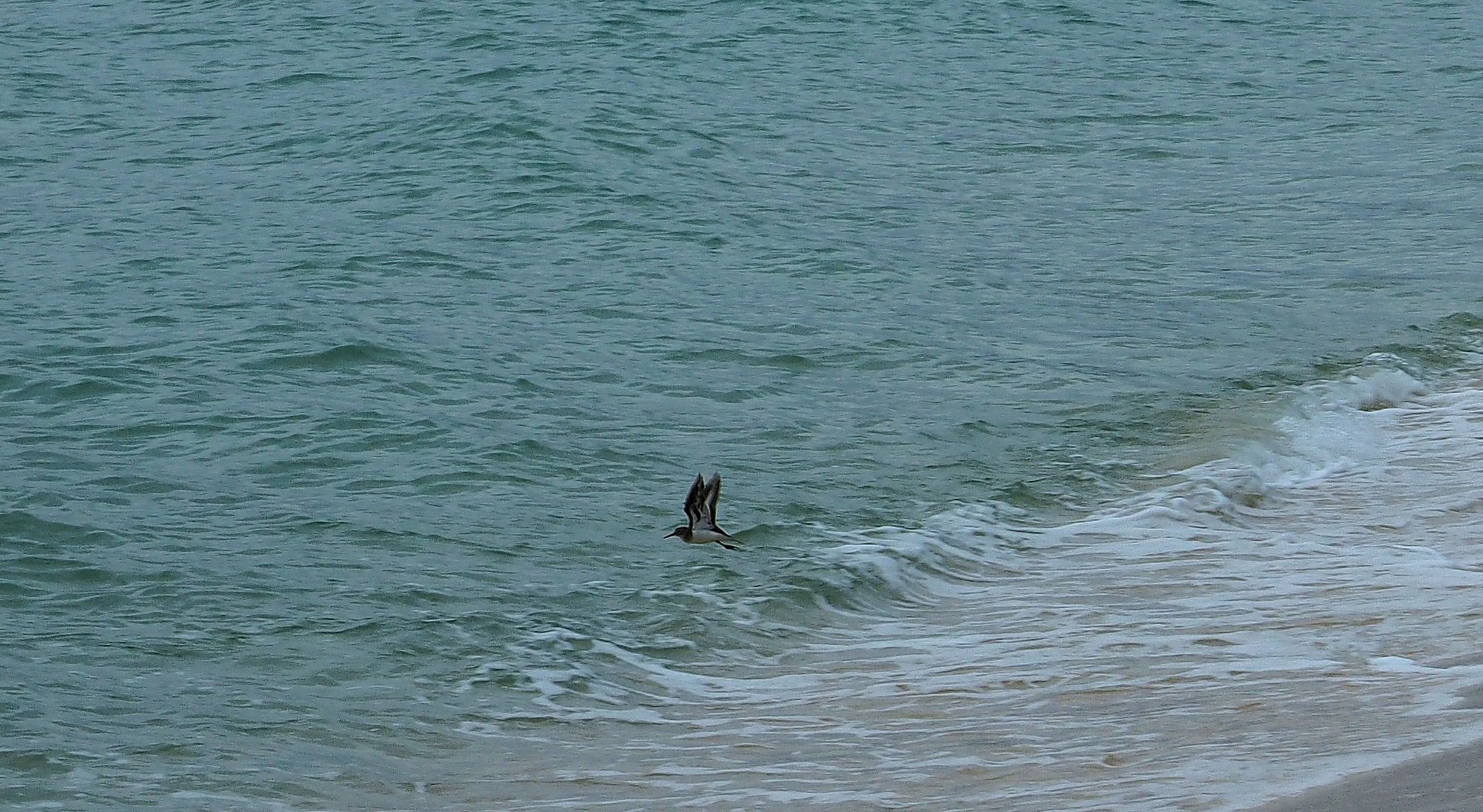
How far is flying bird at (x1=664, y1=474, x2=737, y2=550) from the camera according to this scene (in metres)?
6.73

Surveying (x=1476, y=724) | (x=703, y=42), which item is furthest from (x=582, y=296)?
(x=703, y=42)

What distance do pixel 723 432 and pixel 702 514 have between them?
8.60ft

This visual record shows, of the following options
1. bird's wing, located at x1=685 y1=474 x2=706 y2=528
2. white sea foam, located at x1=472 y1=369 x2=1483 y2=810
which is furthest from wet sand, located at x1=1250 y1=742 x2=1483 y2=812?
bird's wing, located at x1=685 y1=474 x2=706 y2=528

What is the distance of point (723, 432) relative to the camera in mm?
9547

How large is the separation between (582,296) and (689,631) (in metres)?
4.88

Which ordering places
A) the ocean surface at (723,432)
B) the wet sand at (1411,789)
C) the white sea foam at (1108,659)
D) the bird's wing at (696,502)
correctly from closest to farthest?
the wet sand at (1411,789) < the white sea foam at (1108,659) < the ocean surface at (723,432) < the bird's wing at (696,502)

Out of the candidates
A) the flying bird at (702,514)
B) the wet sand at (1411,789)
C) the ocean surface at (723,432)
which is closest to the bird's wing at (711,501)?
the flying bird at (702,514)

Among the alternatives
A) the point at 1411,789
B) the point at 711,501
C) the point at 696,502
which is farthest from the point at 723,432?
the point at 1411,789

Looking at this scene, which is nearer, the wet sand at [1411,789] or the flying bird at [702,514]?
the wet sand at [1411,789]

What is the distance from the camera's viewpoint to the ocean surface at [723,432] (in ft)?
20.1

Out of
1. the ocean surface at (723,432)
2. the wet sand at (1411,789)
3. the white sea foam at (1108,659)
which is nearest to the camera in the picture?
the wet sand at (1411,789)

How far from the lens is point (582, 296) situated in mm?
11719

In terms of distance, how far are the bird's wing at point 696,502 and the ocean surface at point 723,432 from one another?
514mm

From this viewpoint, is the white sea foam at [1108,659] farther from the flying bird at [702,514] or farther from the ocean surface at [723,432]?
the flying bird at [702,514]
